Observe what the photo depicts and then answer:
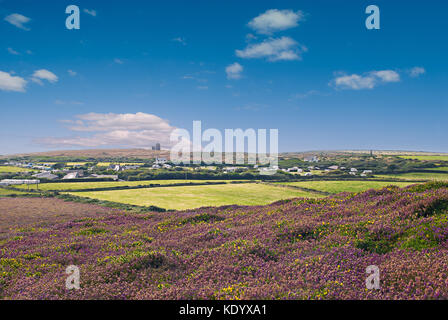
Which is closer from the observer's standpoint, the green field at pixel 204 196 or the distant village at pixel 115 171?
the green field at pixel 204 196

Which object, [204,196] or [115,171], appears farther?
Answer: [115,171]

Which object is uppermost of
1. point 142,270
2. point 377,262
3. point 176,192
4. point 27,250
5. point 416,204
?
point 416,204

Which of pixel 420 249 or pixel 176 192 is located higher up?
pixel 420 249

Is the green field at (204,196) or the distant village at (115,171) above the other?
the distant village at (115,171)

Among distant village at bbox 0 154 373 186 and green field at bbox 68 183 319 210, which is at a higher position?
distant village at bbox 0 154 373 186

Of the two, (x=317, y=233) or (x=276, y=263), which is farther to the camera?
(x=317, y=233)

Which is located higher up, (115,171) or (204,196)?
(115,171)

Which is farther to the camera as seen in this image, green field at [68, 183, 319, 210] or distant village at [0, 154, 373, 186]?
distant village at [0, 154, 373, 186]
